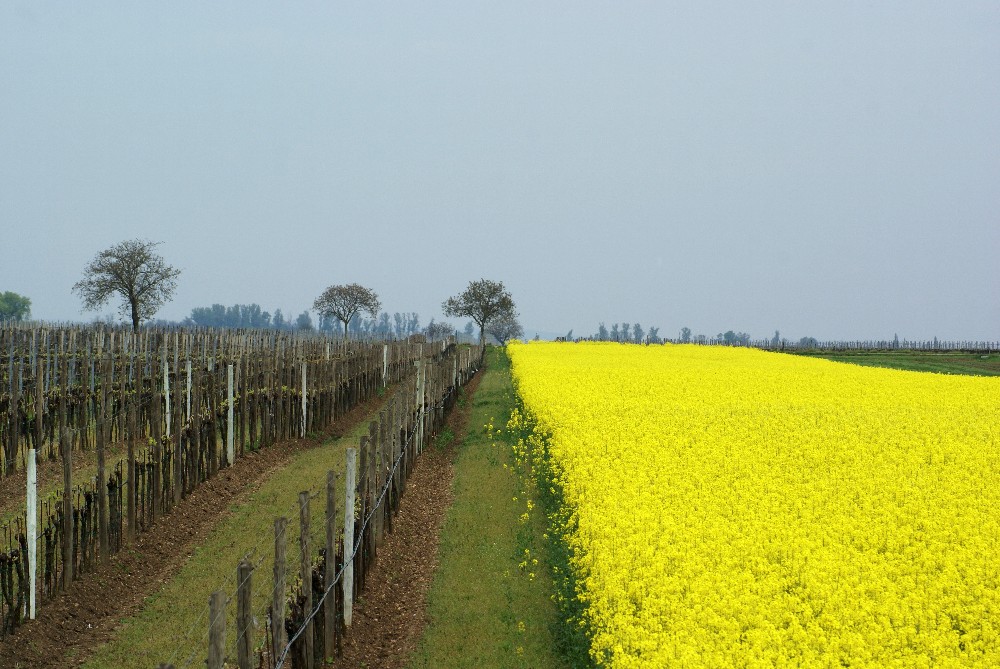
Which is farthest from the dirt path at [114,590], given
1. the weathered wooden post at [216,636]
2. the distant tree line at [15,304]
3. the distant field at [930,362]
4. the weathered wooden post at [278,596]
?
the distant tree line at [15,304]

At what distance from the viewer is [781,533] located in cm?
1177

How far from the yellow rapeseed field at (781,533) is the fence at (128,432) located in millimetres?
7248

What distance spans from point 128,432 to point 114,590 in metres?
2.73

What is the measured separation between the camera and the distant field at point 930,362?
57.6 metres

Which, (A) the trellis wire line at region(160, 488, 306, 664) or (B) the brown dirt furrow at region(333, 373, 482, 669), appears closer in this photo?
(A) the trellis wire line at region(160, 488, 306, 664)

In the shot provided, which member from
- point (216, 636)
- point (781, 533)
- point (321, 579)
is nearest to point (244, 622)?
point (216, 636)

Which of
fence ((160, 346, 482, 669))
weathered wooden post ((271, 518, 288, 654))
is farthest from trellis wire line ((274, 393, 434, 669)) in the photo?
weathered wooden post ((271, 518, 288, 654))

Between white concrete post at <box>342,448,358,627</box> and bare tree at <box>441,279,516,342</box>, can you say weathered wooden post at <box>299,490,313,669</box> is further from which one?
bare tree at <box>441,279,516,342</box>

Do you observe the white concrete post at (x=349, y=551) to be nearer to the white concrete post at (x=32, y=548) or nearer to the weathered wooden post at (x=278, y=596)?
the weathered wooden post at (x=278, y=596)

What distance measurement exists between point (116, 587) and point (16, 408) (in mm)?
8728

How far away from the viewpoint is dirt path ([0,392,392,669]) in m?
10.1

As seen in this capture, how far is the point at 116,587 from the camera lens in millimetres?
12117

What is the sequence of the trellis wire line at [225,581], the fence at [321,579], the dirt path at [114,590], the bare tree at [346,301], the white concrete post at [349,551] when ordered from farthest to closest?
the bare tree at [346,301] < the white concrete post at [349,551] < the dirt path at [114,590] < the trellis wire line at [225,581] < the fence at [321,579]

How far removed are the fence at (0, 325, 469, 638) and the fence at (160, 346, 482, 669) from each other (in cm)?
234
